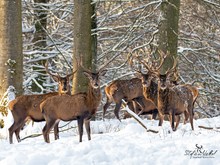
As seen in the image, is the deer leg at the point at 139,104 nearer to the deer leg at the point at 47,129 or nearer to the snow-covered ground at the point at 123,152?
the deer leg at the point at 47,129

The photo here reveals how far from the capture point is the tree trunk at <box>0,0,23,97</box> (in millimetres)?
11703

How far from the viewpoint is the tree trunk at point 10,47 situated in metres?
11.7

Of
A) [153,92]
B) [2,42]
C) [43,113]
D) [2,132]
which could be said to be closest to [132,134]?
[43,113]

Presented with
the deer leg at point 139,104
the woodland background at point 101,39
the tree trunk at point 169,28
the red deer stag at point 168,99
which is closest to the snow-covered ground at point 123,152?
the red deer stag at point 168,99

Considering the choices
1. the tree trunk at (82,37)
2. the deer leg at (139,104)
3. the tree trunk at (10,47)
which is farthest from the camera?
the tree trunk at (82,37)

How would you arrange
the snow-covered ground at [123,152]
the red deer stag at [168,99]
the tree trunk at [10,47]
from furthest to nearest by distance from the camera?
the tree trunk at [10,47]
the red deer stag at [168,99]
the snow-covered ground at [123,152]

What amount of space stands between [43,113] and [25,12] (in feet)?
26.6

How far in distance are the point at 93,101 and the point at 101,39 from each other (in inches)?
280

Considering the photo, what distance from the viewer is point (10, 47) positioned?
38.5 feet

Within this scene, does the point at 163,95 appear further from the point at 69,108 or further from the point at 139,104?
the point at 139,104

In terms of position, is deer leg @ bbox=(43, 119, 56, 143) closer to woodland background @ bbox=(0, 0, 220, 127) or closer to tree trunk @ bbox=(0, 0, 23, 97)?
woodland background @ bbox=(0, 0, 220, 127)

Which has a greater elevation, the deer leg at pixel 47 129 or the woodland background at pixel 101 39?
the woodland background at pixel 101 39

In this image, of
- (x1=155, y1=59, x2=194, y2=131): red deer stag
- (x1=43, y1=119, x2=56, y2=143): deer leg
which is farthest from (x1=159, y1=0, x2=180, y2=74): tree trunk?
(x1=43, y1=119, x2=56, y2=143): deer leg

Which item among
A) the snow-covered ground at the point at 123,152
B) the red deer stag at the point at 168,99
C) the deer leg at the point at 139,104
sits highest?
the red deer stag at the point at 168,99
